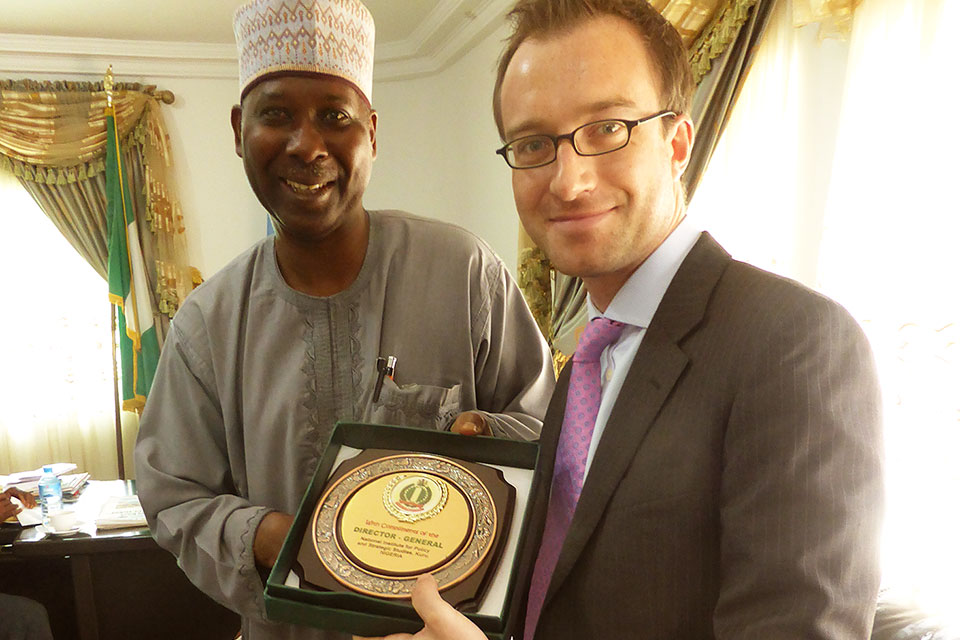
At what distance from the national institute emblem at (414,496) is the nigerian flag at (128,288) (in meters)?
4.32

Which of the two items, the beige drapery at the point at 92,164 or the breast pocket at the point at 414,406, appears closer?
the breast pocket at the point at 414,406

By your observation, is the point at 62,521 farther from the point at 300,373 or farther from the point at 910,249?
the point at 910,249

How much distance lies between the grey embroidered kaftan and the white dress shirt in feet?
0.96

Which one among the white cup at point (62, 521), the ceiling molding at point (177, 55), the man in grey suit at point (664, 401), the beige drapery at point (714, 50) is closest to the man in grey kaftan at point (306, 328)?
the man in grey suit at point (664, 401)

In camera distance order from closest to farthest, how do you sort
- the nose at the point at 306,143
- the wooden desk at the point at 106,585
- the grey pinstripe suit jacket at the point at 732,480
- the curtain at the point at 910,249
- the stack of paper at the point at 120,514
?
the grey pinstripe suit jacket at the point at 732,480
the nose at the point at 306,143
the curtain at the point at 910,249
the wooden desk at the point at 106,585
the stack of paper at the point at 120,514

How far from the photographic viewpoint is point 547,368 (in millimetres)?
1329

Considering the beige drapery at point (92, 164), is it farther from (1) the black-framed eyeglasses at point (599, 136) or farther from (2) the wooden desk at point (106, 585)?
(1) the black-framed eyeglasses at point (599, 136)

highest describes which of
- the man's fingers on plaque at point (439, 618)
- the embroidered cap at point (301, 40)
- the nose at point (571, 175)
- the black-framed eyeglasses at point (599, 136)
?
the embroidered cap at point (301, 40)

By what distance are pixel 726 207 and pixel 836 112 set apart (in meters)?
0.51

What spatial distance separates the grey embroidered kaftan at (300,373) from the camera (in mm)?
1198

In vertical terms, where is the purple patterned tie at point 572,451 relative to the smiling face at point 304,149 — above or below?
below

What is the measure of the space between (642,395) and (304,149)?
0.75 metres

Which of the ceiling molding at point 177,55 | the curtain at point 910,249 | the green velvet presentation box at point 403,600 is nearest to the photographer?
the green velvet presentation box at point 403,600

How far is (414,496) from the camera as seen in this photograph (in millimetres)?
851
